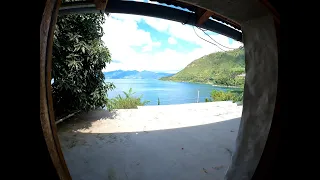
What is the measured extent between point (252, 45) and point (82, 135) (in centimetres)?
332

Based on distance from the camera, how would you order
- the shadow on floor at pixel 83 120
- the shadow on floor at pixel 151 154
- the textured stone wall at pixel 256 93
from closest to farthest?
the textured stone wall at pixel 256 93 → the shadow on floor at pixel 151 154 → the shadow on floor at pixel 83 120

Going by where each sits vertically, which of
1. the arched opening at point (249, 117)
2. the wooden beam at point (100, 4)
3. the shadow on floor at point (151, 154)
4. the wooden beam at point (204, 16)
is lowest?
the shadow on floor at point (151, 154)

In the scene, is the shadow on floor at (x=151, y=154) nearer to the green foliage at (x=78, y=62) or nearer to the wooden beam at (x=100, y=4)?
the green foliage at (x=78, y=62)

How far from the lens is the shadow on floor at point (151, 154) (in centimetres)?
214

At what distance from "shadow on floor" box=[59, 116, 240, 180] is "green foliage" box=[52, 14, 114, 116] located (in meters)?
0.74

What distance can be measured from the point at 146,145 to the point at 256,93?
2259mm

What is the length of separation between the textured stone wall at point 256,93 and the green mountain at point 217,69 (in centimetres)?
990

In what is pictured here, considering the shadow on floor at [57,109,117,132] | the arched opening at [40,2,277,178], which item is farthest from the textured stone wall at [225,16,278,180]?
the shadow on floor at [57,109,117,132]

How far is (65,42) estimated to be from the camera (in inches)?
142

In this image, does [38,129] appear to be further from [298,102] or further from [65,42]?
[65,42]

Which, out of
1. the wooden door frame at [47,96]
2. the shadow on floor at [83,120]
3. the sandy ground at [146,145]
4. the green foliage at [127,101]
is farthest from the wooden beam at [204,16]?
the green foliage at [127,101]

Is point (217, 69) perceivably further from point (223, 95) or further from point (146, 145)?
point (146, 145)

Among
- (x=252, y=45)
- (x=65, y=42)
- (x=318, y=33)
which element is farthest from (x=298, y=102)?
(x=65, y=42)

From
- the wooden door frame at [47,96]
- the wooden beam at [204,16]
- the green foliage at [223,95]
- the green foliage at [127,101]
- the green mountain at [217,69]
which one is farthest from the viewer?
the green mountain at [217,69]
